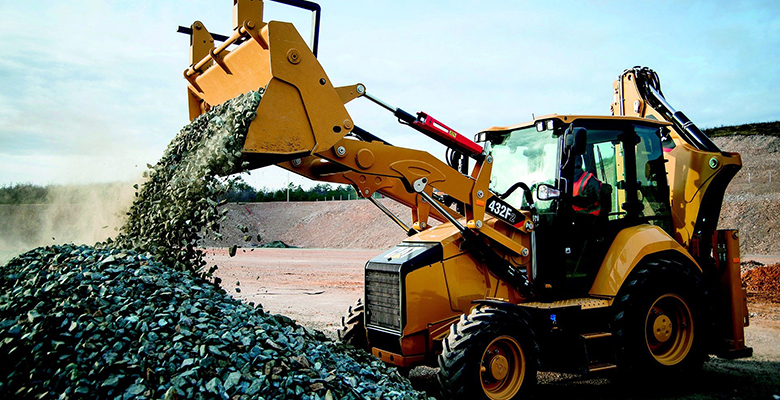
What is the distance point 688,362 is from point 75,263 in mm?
6740

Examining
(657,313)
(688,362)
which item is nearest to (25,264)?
(657,313)

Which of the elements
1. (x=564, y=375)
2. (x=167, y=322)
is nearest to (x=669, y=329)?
(x=564, y=375)

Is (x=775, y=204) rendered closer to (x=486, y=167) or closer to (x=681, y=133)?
(x=681, y=133)

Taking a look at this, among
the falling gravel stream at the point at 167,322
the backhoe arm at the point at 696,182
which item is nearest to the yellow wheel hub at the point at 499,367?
the falling gravel stream at the point at 167,322

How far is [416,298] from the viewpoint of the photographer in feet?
18.3

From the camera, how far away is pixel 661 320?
246 inches

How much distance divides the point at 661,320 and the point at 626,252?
87 centimetres

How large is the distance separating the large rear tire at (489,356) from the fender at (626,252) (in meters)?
1.36

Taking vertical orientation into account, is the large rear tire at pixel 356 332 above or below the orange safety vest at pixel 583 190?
below

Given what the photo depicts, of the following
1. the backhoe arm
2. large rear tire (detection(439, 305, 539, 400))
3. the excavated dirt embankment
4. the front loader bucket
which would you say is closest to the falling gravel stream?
the front loader bucket

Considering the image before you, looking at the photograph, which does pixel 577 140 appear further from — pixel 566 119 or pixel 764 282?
pixel 764 282

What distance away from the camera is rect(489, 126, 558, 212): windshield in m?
6.27

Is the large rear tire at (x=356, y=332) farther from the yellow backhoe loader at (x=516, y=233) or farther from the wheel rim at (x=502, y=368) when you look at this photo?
the wheel rim at (x=502, y=368)

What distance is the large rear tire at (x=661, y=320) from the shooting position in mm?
5934
